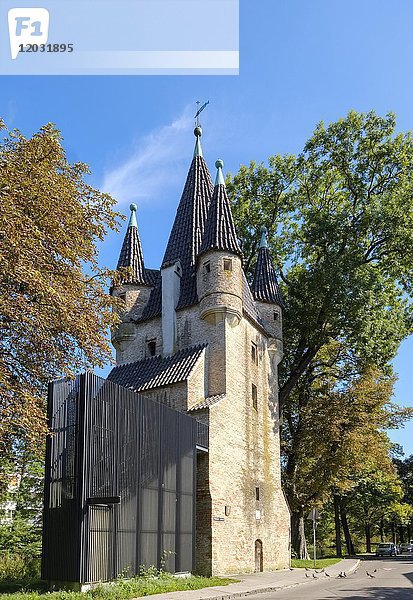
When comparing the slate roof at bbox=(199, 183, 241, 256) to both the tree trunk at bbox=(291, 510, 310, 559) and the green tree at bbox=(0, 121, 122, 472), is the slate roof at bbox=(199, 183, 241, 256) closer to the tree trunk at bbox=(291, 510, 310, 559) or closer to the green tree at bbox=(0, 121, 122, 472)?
the green tree at bbox=(0, 121, 122, 472)

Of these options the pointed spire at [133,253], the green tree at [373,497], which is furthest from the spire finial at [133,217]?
the green tree at [373,497]

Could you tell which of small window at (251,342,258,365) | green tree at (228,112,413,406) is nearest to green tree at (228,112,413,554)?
green tree at (228,112,413,406)

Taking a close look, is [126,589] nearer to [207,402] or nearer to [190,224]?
[207,402]

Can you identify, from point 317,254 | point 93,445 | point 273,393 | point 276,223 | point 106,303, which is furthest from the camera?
point 276,223

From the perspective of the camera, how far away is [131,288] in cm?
3031

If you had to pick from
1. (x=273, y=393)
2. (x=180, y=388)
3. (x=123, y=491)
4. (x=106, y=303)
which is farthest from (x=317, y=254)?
(x=123, y=491)

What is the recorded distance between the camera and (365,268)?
30500 millimetres

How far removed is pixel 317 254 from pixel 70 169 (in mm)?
17587

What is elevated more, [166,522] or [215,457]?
[215,457]

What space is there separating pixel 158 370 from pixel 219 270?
16.1 feet

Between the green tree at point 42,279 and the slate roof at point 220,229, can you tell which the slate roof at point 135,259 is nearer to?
the slate roof at point 220,229

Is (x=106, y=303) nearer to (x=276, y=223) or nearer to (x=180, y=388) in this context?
(x=180, y=388)

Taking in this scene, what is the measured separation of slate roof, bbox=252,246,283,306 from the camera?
30.7m

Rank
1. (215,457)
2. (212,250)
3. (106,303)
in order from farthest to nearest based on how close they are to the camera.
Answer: (212,250), (215,457), (106,303)
